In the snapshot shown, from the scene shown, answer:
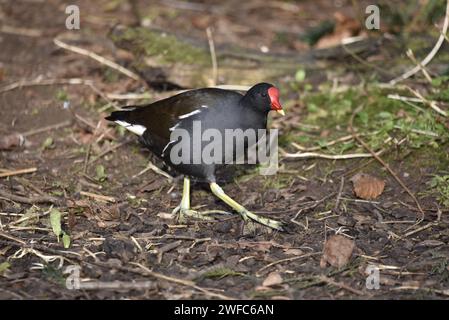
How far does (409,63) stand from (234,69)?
1709 mm

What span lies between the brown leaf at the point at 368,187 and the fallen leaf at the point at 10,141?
117 inches

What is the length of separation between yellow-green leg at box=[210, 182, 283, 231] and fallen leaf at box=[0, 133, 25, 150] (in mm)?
1958

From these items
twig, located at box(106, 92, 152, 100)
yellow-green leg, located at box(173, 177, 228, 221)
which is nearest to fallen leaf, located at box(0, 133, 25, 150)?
twig, located at box(106, 92, 152, 100)

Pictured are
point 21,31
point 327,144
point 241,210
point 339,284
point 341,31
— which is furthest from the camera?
point 21,31

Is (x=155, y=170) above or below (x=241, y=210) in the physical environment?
above

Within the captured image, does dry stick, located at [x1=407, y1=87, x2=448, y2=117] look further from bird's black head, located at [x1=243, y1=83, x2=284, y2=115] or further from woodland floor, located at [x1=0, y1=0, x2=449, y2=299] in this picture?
bird's black head, located at [x1=243, y1=83, x2=284, y2=115]

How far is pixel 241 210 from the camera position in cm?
485

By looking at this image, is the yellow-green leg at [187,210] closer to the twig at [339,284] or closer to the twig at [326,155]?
the twig at [326,155]

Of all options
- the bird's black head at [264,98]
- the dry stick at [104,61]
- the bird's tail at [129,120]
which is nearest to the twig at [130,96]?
the dry stick at [104,61]

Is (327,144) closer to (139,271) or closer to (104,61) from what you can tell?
(139,271)

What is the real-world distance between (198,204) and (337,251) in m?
1.38

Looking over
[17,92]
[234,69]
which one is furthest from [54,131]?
[234,69]

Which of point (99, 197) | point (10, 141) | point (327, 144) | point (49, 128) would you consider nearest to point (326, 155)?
point (327, 144)

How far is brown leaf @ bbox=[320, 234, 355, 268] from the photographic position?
4199 mm
